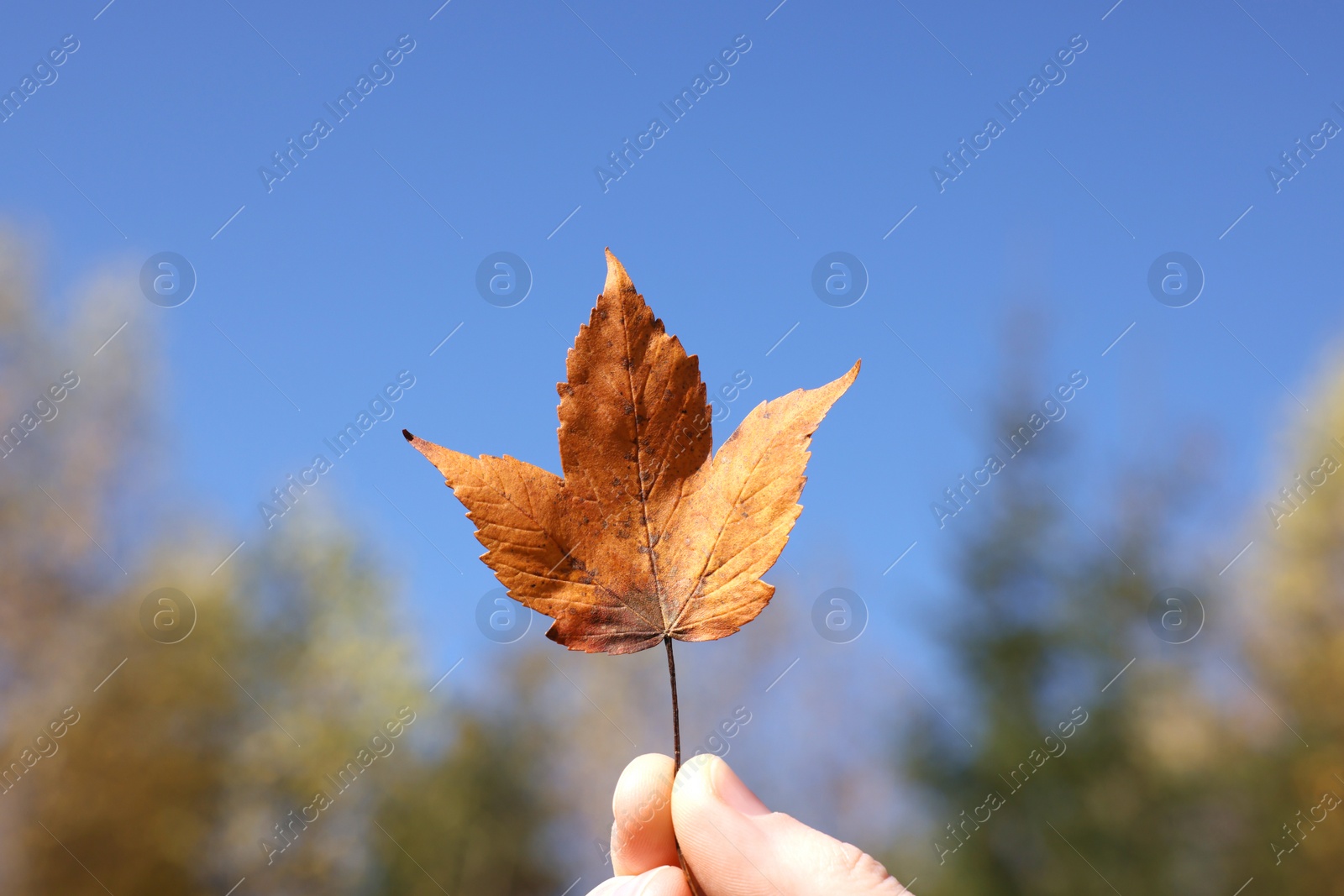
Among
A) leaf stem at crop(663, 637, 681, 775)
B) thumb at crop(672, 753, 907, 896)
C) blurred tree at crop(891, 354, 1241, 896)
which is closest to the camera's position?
leaf stem at crop(663, 637, 681, 775)

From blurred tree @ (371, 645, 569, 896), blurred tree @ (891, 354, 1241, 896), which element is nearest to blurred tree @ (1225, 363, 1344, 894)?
blurred tree @ (891, 354, 1241, 896)

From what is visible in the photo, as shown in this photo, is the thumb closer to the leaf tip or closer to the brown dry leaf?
the brown dry leaf

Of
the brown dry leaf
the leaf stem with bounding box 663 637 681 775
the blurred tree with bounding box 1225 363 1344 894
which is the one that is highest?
the brown dry leaf

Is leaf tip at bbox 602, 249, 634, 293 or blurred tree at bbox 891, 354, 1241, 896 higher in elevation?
leaf tip at bbox 602, 249, 634, 293

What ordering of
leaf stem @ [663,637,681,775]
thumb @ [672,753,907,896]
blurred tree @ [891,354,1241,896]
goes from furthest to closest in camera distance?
1. blurred tree @ [891,354,1241,896]
2. thumb @ [672,753,907,896]
3. leaf stem @ [663,637,681,775]

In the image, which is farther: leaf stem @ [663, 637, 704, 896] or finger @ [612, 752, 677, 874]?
finger @ [612, 752, 677, 874]

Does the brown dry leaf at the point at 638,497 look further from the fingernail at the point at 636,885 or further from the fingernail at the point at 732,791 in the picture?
the fingernail at the point at 636,885

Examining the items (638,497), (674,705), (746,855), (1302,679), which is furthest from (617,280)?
(1302,679)

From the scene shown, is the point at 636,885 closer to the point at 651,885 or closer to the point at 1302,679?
the point at 651,885
